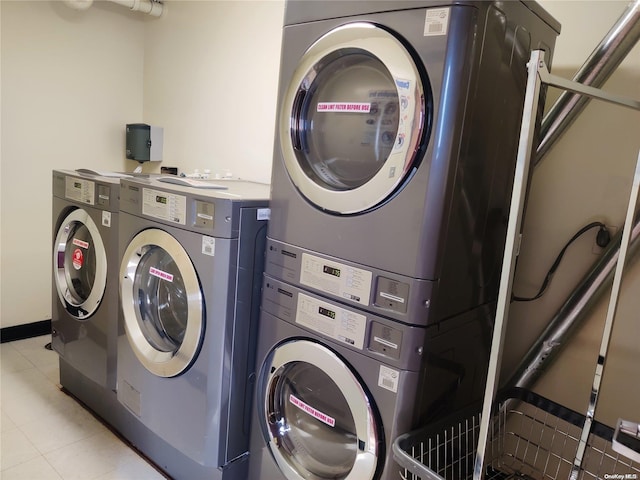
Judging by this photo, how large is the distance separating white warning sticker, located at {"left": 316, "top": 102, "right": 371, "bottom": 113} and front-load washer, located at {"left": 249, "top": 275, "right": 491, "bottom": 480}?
558 millimetres

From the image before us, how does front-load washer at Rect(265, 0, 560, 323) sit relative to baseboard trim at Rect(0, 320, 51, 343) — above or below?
above

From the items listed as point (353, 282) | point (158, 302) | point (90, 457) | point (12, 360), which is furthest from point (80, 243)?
point (353, 282)

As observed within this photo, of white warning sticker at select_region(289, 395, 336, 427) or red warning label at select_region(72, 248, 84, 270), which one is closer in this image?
white warning sticker at select_region(289, 395, 336, 427)

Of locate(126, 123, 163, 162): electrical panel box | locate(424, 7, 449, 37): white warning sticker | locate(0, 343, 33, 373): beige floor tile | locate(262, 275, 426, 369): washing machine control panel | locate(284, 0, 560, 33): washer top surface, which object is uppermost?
locate(284, 0, 560, 33): washer top surface

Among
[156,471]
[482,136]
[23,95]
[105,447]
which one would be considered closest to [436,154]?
[482,136]

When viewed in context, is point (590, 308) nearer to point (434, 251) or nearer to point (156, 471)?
point (434, 251)

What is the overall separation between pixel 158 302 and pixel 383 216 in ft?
→ 3.86

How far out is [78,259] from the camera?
2.25 m

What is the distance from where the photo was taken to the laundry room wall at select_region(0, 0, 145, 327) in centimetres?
275

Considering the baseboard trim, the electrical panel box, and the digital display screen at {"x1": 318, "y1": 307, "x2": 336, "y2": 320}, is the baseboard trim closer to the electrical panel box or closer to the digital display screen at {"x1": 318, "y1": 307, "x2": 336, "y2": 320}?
the electrical panel box

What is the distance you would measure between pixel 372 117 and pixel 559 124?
2.27 ft

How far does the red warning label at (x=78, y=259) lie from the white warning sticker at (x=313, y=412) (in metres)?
1.37

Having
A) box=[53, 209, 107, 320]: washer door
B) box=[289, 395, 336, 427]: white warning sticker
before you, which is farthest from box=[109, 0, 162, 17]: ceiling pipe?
box=[289, 395, 336, 427]: white warning sticker

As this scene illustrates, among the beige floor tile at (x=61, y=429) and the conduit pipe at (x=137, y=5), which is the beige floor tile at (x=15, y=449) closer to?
the beige floor tile at (x=61, y=429)
